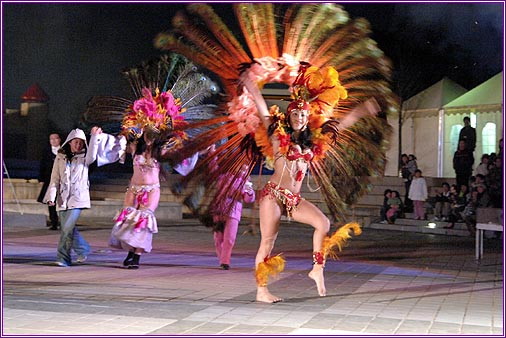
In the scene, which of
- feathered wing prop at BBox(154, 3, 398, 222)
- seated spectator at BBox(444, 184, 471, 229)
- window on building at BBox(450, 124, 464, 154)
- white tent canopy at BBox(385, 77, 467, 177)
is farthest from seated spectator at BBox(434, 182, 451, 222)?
feathered wing prop at BBox(154, 3, 398, 222)

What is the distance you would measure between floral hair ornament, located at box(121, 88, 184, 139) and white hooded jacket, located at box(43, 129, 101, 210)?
0.63 m

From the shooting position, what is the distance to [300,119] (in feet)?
25.4

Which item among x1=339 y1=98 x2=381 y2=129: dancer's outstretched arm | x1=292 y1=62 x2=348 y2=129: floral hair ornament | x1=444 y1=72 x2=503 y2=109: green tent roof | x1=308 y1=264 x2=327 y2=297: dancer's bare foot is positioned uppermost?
x1=444 y1=72 x2=503 y2=109: green tent roof

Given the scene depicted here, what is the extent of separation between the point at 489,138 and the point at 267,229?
15353 millimetres

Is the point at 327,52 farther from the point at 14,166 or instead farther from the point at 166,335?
the point at 14,166

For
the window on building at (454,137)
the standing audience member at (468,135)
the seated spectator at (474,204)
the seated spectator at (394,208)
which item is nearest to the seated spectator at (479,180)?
the seated spectator at (474,204)

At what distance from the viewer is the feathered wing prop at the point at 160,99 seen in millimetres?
9859

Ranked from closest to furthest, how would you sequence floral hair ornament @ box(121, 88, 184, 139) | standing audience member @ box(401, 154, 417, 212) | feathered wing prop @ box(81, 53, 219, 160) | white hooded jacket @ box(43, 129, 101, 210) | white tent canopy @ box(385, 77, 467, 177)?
feathered wing prop @ box(81, 53, 219, 160) → floral hair ornament @ box(121, 88, 184, 139) → white hooded jacket @ box(43, 129, 101, 210) → standing audience member @ box(401, 154, 417, 212) → white tent canopy @ box(385, 77, 467, 177)

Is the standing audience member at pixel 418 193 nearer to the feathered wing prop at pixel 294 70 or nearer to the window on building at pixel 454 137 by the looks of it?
the window on building at pixel 454 137

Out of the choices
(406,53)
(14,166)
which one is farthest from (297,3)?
(14,166)

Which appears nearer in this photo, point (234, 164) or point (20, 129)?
point (234, 164)

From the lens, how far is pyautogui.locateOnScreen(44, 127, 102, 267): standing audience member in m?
10.6

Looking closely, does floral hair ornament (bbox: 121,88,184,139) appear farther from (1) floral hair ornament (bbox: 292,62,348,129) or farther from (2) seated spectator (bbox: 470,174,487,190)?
(2) seated spectator (bbox: 470,174,487,190)

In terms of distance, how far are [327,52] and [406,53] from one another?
21.7 m
